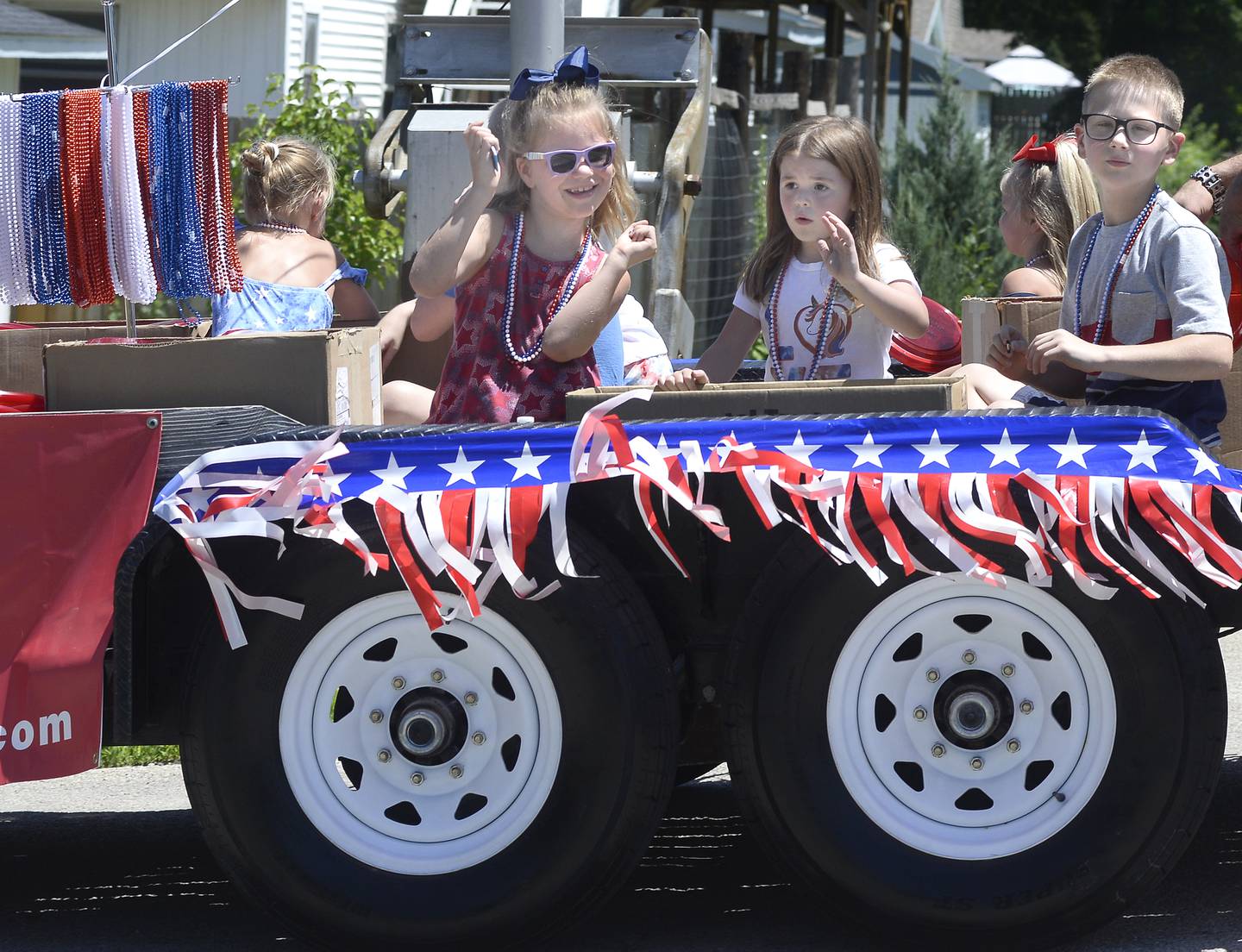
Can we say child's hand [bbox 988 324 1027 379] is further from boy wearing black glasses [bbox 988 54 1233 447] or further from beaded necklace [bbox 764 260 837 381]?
beaded necklace [bbox 764 260 837 381]

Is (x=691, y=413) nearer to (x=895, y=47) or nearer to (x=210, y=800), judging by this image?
(x=210, y=800)

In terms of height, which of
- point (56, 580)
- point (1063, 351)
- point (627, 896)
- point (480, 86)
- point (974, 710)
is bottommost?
point (627, 896)

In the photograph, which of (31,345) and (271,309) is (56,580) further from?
(271,309)

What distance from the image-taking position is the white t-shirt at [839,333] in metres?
3.99

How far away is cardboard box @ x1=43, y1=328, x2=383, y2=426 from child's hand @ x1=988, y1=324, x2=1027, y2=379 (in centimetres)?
148

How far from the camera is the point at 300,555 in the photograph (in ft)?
10.2

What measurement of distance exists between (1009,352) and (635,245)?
88 centimetres

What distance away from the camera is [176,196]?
3.84 m

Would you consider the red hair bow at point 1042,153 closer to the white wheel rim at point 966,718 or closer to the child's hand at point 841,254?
the child's hand at point 841,254

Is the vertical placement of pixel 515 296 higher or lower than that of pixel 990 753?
higher

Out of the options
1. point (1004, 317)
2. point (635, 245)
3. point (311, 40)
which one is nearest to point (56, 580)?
point (635, 245)

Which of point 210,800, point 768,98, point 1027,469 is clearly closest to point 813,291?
point 1027,469

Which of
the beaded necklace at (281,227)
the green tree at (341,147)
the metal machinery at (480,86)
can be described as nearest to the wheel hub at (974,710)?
the beaded necklace at (281,227)

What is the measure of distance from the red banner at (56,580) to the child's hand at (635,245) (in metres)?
1.09
